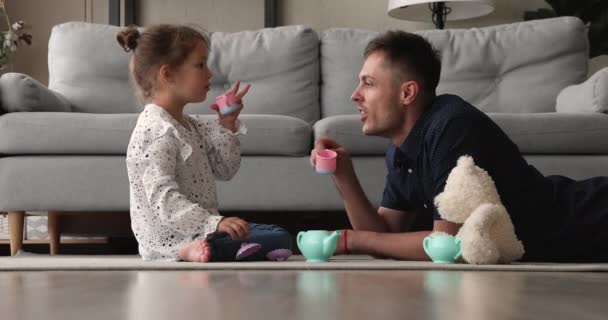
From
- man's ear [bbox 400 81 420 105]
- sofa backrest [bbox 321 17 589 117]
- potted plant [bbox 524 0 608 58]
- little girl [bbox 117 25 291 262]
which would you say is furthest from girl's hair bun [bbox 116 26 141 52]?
potted plant [bbox 524 0 608 58]

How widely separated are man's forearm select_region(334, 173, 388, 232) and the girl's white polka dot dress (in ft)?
0.97

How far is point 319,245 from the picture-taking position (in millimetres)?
1655

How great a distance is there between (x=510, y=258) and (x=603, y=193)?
0.32 metres

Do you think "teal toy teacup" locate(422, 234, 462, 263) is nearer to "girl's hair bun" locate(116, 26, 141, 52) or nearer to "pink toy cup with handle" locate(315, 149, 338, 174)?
"pink toy cup with handle" locate(315, 149, 338, 174)

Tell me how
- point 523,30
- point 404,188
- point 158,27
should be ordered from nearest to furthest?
point 404,188 → point 158,27 → point 523,30

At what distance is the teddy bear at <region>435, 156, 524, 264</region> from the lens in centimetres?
151

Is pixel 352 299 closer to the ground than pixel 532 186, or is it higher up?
higher up

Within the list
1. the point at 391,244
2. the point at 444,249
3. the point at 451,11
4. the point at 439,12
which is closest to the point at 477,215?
the point at 444,249

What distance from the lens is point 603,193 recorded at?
1.77m

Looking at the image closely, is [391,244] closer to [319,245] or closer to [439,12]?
[319,245]

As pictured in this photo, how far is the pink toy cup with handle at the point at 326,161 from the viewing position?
1.78m

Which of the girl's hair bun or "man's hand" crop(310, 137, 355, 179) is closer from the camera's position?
"man's hand" crop(310, 137, 355, 179)

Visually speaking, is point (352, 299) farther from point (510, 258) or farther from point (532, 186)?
point (532, 186)

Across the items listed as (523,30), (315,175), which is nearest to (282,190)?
(315,175)
